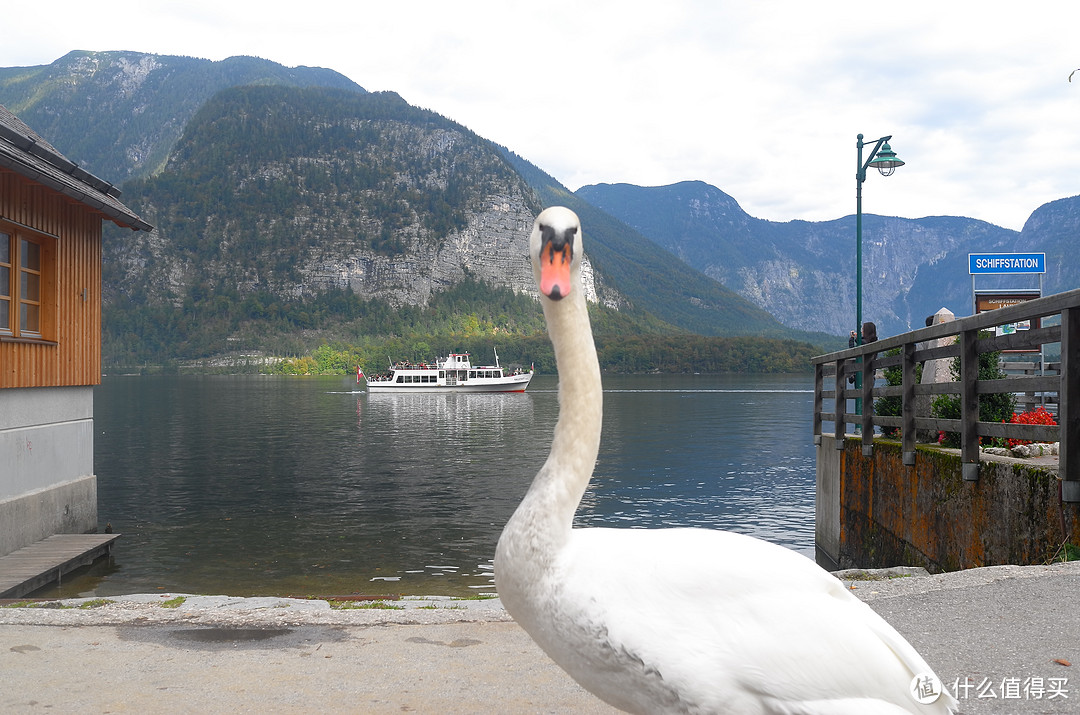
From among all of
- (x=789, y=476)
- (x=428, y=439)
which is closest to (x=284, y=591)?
(x=789, y=476)

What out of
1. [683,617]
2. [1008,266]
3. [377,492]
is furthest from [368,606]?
[377,492]

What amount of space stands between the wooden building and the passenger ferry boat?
9060cm

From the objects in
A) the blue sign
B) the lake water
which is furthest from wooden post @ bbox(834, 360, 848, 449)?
the blue sign

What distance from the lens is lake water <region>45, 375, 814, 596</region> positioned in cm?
1588

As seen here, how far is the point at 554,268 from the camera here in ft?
9.41

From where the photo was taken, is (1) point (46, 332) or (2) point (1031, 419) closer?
(2) point (1031, 419)

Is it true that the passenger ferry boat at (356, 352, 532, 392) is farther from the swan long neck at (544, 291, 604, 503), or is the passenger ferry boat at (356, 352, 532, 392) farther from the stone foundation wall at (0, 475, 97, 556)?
the swan long neck at (544, 291, 604, 503)

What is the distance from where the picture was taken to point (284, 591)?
45.5 feet

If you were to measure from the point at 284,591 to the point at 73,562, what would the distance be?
315cm

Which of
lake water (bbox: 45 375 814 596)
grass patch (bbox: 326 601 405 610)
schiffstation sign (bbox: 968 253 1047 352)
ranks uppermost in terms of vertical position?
schiffstation sign (bbox: 968 253 1047 352)

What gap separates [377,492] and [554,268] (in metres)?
24.8

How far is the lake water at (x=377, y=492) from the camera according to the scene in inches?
625

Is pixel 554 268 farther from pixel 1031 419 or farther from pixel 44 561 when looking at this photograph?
pixel 44 561

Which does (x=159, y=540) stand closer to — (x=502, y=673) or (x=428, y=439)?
(x=502, y=673)
